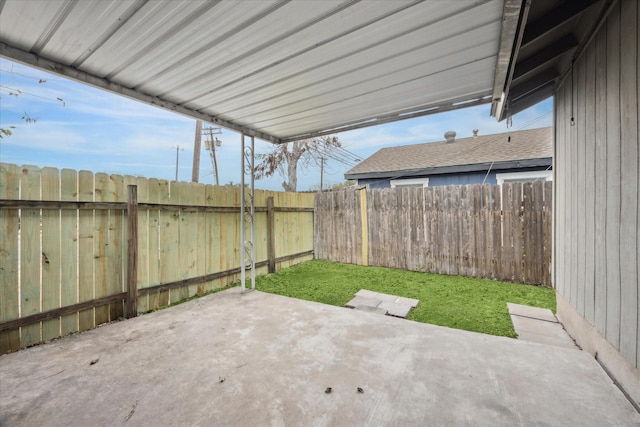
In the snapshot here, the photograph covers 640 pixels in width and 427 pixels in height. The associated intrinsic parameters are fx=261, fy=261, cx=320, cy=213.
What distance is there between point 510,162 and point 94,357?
860 cm

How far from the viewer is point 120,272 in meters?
2.99

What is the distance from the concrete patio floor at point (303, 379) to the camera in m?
1.47

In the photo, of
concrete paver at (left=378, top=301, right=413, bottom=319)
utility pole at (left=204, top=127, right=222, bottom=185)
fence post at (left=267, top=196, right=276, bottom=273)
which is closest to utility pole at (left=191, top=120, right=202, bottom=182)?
utility pole at (left=204, top=127, right=222, bottom=185)

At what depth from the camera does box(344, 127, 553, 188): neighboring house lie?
268 inches

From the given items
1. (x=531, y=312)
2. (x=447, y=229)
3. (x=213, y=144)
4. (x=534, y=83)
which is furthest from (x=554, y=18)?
(x=213, y=144)

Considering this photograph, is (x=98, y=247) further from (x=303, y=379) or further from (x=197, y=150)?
(x=197, y=150)

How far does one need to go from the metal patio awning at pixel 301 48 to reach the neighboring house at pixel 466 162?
182 inches

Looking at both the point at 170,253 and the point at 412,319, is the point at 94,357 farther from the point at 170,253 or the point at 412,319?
the point at 412,319

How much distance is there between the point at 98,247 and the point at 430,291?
4282 mm

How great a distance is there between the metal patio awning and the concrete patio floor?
85.8 inches

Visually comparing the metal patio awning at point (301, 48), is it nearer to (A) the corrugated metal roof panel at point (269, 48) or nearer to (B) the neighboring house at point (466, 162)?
(A) the corrugated metal roof panel at point (269, 48)

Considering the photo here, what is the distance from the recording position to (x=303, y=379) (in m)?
1.81

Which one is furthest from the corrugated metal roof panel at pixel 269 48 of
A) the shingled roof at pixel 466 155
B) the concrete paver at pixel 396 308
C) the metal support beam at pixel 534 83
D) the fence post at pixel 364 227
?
the shingled roof at pixel 466 155

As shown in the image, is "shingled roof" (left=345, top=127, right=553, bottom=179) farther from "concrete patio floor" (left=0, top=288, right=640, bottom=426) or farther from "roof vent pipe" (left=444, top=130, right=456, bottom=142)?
"concrete patio floor" (left=0, top=288, right=640, bottom=426)
